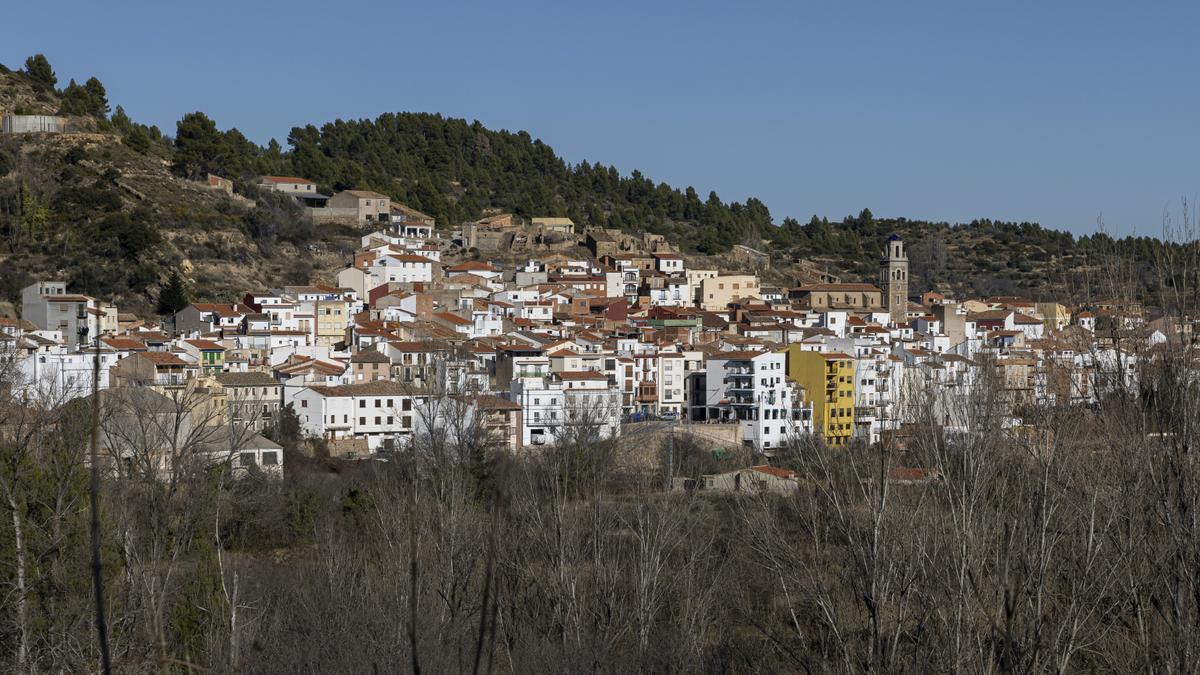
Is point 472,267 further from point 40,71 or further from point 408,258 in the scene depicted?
point 40,71

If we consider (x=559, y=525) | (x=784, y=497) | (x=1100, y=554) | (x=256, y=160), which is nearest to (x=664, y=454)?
(x=784, y=497)

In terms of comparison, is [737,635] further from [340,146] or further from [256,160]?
[340,146]

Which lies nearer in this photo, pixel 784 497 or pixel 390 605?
pixel 390 605

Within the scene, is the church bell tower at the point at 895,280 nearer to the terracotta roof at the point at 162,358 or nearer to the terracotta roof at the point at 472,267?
the terracotta roof at the point at 472,267

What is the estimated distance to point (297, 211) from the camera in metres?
41.8

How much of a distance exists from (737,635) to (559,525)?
1939 mm

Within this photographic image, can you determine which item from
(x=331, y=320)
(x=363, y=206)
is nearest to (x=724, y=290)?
(x=363, y=206)

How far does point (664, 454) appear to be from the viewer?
21.8 meters

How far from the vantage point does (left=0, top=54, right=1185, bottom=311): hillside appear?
3291 cm

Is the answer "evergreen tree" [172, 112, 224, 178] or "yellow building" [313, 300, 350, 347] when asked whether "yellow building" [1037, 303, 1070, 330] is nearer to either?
"yellow building" [313, 300, 350, 347]

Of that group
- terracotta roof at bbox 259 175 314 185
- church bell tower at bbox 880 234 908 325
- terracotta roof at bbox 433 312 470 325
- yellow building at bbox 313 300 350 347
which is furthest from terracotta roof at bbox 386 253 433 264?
church bell tower at bbox 880 234 908 325

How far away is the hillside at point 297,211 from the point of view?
32906 millimetres

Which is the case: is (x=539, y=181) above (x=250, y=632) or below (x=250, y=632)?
above

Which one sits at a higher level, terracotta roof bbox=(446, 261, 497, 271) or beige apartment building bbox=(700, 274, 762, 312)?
terracotta roof bbox=(446, 261, 497, 271)
